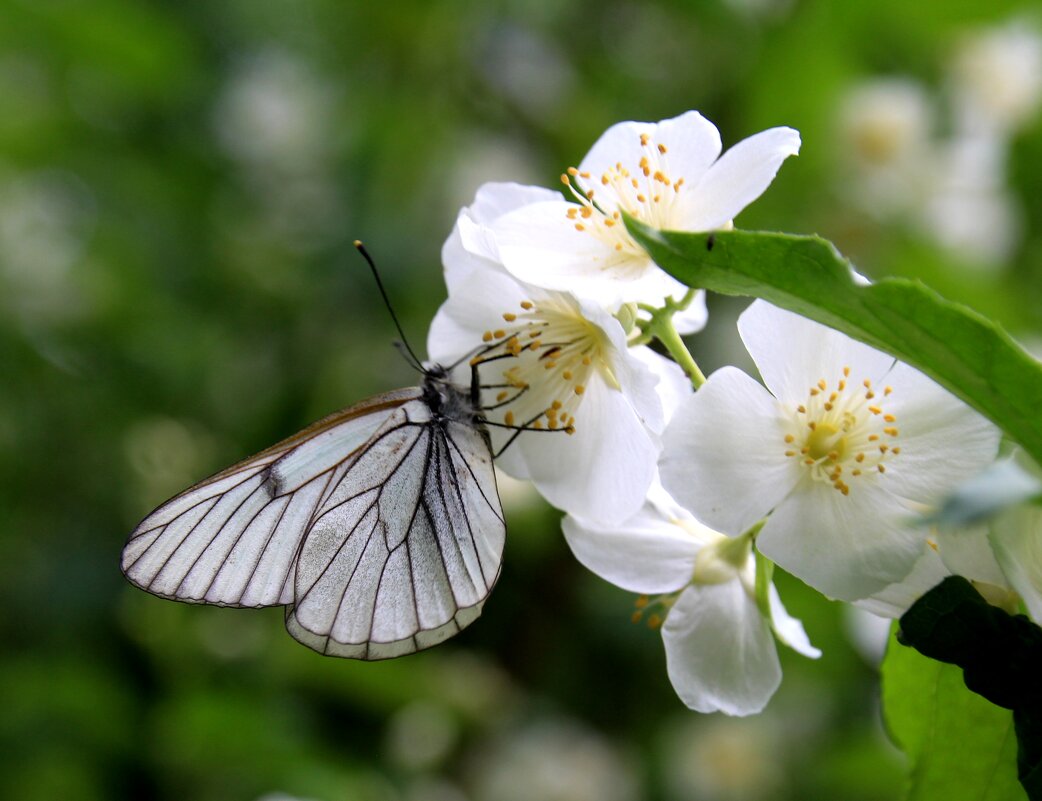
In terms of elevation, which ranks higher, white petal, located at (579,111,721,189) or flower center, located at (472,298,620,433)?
white petal, located at (579,111,721,189)

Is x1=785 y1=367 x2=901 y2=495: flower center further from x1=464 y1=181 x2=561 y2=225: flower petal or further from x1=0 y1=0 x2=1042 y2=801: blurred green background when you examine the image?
x1=0 y1=0 x2=1042 y2=801: blurred green background

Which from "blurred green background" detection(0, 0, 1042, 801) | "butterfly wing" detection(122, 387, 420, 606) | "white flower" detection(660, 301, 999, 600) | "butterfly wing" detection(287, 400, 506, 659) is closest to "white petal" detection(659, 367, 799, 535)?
"white flower" detection(660, 301, 999, 600)

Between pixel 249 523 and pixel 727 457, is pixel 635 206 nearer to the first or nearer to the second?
pixel 727 457

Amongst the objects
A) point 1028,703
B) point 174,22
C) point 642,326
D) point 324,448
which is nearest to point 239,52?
point 174,22

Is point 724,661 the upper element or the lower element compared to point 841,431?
lower

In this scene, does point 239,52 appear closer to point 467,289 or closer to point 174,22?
point 174,22

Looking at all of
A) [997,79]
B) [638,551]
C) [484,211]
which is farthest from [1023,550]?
[997,79]

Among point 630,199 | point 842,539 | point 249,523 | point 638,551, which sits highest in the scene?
point 630,199
